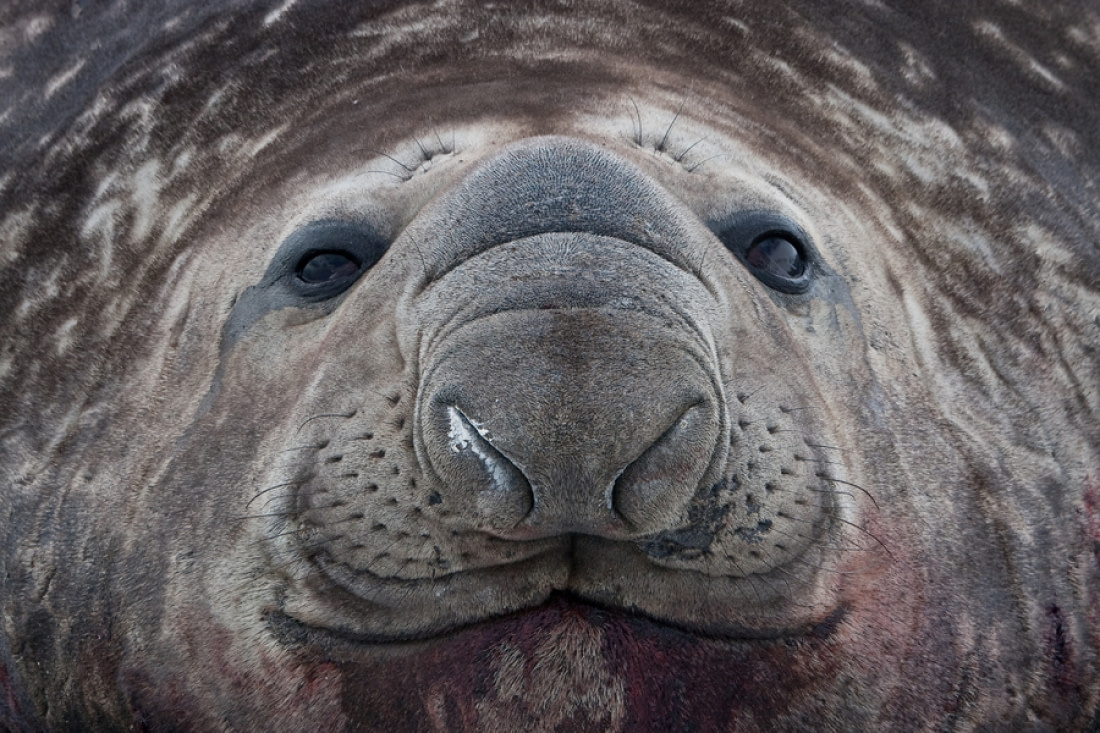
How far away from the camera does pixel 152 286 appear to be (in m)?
3.19

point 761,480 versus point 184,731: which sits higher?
point 761,480

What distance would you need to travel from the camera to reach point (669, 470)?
1.97 m

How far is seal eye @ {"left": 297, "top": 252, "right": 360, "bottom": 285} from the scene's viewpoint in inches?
106

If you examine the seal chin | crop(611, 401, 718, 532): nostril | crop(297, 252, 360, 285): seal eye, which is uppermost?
crop(297, 252, 360, 285): seal eye

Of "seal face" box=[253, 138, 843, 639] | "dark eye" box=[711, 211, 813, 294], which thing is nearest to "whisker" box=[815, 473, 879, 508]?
"seal face" box=[253, 138, 843, 639]

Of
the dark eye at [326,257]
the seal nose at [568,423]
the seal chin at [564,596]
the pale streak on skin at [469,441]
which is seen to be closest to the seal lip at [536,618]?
the seal chin at [564,596]

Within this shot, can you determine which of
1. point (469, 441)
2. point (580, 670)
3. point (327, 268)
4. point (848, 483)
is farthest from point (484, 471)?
point (327, 268)

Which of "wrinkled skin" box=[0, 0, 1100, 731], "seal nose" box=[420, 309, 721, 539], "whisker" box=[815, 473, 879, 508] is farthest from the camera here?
"whisker" box=[815, 473, 879, 508]

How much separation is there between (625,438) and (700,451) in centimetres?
15

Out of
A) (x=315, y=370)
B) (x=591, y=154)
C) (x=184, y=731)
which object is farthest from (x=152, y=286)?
(x=591, y=154)

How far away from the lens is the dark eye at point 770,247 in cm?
263

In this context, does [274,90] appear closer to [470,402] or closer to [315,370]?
[315,370]

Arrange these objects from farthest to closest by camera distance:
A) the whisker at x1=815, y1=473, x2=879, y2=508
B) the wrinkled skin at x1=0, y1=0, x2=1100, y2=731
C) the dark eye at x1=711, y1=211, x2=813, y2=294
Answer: the dark eye at x1=711, y1=211, x2=813, y2=294 → the whisker at x1=815, y1=473, x2=879, y2=508 → the wrinkled skin at x1=0, y1=0, x2=1100, y2=731

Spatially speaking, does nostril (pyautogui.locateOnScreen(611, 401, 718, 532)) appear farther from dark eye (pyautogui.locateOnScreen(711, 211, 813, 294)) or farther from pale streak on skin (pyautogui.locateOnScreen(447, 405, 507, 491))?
dark eye (pyautogui.locateOnScreen(711, 211, 813, 294))
